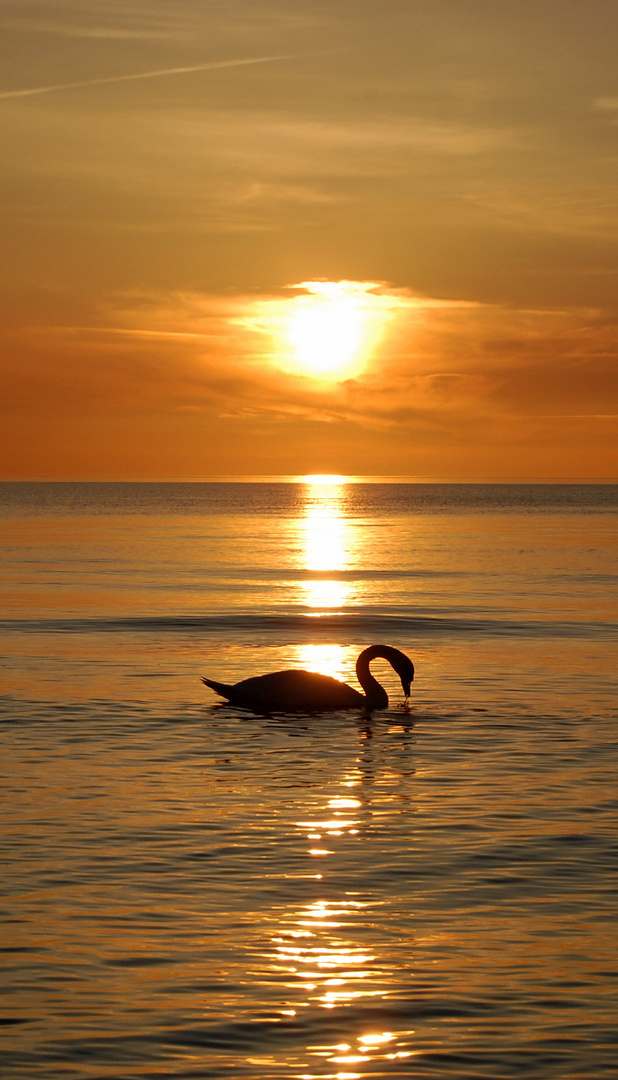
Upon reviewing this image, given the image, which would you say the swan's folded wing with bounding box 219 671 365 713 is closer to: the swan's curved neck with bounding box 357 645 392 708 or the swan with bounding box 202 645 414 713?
the swan with bounding box 202 645 414 713

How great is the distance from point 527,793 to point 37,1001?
6.74 m

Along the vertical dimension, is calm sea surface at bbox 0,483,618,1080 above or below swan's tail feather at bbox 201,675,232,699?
below

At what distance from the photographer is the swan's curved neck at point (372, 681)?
64.4 ft

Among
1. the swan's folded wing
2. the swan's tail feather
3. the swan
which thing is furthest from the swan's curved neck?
the swan's tail feather

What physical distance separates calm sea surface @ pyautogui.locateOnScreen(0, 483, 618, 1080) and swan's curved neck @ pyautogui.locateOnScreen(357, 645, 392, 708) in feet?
1.44

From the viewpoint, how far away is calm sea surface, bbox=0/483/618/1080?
7836 mm

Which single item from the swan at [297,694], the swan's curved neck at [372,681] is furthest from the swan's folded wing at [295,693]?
the swan's curved neck at [372,681]

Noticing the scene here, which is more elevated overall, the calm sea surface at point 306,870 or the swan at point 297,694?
the swan at point 297,694

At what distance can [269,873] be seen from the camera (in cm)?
1087

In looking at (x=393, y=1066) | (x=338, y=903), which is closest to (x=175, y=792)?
(x=338, y=903)

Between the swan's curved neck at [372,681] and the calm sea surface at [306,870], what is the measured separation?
1.44 ft

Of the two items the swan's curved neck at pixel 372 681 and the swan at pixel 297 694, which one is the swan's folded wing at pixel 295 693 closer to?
the swan at pixel 297 694

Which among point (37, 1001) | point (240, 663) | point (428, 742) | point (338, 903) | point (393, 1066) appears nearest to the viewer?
point (393, 1066)

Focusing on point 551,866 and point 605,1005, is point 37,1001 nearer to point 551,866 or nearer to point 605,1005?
point 605,1005
